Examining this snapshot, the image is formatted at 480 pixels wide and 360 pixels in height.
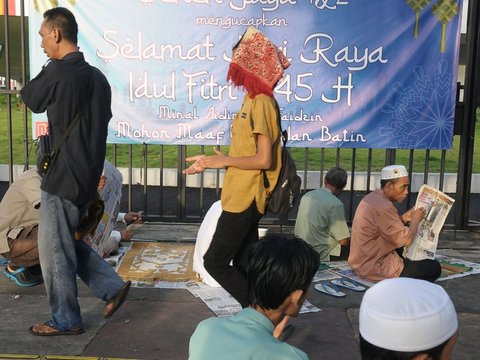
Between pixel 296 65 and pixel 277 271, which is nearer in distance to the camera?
pixel 277 271

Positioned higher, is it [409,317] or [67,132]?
[67,132]

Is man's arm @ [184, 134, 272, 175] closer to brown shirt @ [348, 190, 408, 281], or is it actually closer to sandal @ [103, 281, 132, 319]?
sandal @ [103, 281, 132, 319]

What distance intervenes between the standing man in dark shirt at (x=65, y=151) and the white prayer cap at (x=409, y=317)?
225 centimetres

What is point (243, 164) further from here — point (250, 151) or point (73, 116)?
point (73, 116)

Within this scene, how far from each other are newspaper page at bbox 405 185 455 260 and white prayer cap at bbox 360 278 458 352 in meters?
3.28

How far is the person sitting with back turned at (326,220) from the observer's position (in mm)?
4938

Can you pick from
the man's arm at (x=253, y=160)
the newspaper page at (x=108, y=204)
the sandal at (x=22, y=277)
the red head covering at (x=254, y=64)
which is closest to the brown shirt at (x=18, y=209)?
the sandal at (x=22, y=277)

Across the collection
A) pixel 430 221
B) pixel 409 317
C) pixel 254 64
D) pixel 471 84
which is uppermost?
pixel 471 84

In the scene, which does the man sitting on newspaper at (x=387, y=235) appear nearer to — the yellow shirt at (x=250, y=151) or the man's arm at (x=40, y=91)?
the yellow shirt at (x=250, y=151)

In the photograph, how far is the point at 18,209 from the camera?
4.07 m

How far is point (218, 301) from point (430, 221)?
1.76m

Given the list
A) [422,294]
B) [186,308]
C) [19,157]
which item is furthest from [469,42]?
[19,157]

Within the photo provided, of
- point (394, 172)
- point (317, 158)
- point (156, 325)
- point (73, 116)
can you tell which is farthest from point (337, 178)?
point (317, 158)

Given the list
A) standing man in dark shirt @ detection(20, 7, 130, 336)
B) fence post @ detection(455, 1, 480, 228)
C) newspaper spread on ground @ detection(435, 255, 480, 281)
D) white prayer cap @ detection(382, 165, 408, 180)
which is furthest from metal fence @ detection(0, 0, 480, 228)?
standing man in dark shirt @ detection(20, 7, 130, 336)
